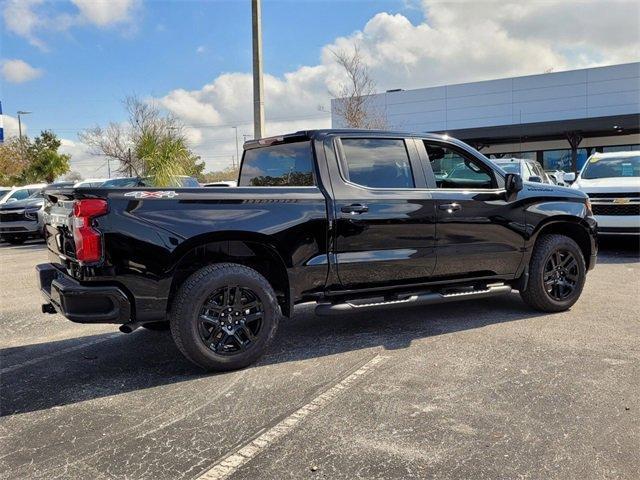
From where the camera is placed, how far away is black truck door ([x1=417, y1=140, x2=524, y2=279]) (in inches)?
205

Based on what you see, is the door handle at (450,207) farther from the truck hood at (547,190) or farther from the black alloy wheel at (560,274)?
the black alloy wheel at (560,274)

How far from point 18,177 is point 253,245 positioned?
143 feet

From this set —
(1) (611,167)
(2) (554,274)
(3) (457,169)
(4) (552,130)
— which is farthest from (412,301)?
(4) (552,130)

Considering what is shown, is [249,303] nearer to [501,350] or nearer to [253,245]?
[253,245]

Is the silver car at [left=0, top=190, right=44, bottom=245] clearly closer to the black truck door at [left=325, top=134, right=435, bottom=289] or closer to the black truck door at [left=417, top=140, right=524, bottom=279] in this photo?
the black truck door at [left=325, top=134, right=435, bottom=289]

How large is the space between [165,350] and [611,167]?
33.3ft

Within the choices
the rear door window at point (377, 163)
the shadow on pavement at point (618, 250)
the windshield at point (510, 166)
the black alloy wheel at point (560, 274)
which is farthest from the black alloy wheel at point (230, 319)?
the windshield at point (510, 166)

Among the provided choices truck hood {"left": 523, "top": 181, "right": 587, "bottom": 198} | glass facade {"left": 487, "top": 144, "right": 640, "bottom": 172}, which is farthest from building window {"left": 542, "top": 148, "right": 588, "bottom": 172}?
truck hood {"left": 523, "top": 181, "right": 587, "bottom": 198}

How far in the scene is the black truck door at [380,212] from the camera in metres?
4.71

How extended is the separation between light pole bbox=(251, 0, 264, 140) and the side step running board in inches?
303

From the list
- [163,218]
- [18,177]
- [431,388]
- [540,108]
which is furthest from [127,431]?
[18,177]

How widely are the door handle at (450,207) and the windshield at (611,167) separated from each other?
25.0ft

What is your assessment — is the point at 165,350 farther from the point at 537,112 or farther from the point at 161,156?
the point at 537,112

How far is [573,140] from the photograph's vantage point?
3094cm
